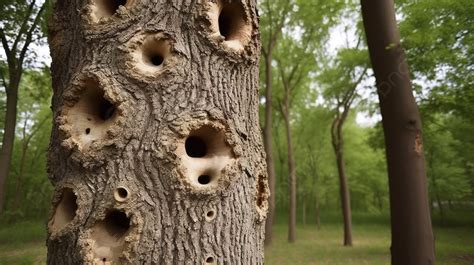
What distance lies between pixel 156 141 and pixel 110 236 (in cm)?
56

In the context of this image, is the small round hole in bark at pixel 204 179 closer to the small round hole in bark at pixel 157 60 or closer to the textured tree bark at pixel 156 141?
the textured tree bark at pixel 156 141

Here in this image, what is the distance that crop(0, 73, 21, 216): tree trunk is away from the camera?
33.6 feet

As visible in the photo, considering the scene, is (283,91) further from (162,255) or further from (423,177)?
(162,255)

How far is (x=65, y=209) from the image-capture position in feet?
6.49

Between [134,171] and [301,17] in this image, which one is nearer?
[134,171]

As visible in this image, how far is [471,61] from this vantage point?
28.9ft

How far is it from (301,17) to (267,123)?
5371mm

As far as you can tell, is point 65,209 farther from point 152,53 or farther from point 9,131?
point 9,131

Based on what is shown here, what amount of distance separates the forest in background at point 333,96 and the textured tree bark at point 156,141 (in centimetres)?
753

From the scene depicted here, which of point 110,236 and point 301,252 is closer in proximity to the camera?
point 110,236

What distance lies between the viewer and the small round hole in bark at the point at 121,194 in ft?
5.74

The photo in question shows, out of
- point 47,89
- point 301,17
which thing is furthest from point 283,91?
point 47,89

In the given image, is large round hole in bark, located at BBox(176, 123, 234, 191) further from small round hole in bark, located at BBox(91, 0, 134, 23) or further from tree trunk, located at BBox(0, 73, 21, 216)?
tree trunk, located at BBox(0, 73, 21, 216)

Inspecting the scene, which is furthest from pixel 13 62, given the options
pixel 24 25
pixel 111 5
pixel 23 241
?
pixel 111 5
